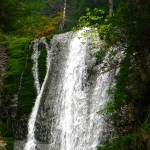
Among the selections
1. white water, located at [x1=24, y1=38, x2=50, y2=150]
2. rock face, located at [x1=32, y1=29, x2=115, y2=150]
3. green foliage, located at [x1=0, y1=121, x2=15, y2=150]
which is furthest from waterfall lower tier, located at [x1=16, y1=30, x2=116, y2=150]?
green foliage, located at [x1=0, y1=121, x2=15, y2=150]

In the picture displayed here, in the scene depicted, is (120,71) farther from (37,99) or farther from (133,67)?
(37,99)

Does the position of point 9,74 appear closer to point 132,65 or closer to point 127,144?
point 132,65

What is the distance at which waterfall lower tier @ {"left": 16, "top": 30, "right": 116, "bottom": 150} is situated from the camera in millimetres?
13602

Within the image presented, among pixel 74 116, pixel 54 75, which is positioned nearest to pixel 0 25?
pixel 54 75

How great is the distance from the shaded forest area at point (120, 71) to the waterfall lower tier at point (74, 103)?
0.86 metres

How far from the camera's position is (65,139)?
558 inches

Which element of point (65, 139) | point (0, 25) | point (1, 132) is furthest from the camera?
point (0, 25)

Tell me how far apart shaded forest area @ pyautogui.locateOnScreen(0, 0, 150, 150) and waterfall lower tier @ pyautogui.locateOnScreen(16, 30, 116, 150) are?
33.9 inches

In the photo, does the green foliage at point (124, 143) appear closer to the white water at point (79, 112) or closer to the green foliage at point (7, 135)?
the white water at point (79, 112)

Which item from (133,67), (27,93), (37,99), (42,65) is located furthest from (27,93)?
(133,67)

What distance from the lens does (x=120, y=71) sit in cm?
907

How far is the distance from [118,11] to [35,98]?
9401 mm

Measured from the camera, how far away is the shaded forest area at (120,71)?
808cm

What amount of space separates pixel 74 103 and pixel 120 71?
6651 mm
